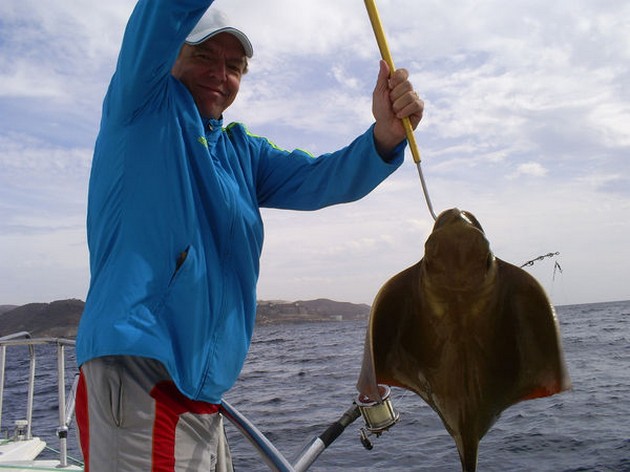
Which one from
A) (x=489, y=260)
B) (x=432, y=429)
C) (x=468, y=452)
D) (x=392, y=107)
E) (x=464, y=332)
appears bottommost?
(x=432, y=429)

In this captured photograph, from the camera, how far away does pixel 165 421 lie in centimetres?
239

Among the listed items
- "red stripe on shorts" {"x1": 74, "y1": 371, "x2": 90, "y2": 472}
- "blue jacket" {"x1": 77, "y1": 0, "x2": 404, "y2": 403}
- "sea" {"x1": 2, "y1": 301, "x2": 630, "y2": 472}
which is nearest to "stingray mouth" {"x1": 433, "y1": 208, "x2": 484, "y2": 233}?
"blue jacket" {"x1": 77, "y1": 0, "x2": 404, "y2": 403}

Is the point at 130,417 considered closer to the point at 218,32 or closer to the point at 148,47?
the point at 148,47

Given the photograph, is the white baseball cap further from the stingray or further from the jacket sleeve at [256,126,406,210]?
the stingray

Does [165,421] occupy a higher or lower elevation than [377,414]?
higher

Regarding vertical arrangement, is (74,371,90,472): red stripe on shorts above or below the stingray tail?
above

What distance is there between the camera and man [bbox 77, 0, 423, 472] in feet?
7.45

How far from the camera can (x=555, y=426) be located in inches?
456

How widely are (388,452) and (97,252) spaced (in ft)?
30.0

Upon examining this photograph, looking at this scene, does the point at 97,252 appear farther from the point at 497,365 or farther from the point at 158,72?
the point at 497,365

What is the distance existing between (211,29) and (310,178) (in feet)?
3.27

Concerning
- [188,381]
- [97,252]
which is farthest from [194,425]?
[97,252]

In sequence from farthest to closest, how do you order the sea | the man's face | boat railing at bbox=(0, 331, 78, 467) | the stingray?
the sea, boat railing at bbox=(0, 331, 78, 467), the man's face, the stingray

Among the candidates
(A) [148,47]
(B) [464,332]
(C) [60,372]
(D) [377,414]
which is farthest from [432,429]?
(A) [148,47]
